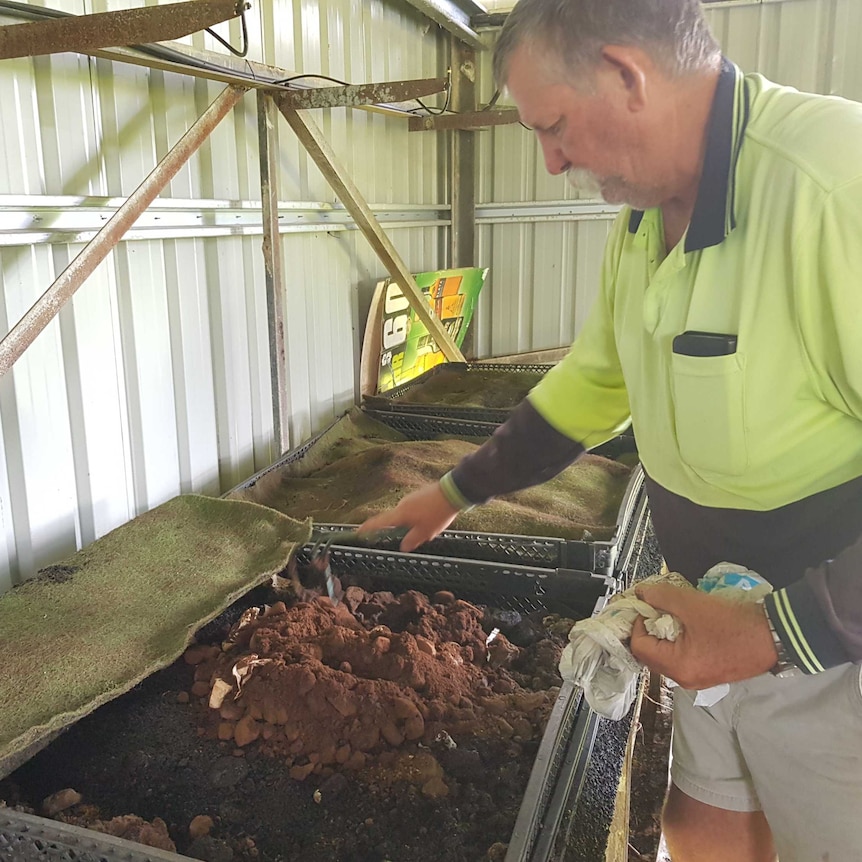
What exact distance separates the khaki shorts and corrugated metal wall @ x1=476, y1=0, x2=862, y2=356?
4.10m

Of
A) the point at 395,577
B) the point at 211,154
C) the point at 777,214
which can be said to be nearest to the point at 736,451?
the point at 777,214

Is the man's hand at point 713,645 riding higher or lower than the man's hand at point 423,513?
higher

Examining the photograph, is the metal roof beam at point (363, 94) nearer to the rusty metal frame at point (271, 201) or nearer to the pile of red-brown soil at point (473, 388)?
the rusty metal frame at point (271, 201)

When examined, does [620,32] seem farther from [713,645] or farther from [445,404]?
[445,404]

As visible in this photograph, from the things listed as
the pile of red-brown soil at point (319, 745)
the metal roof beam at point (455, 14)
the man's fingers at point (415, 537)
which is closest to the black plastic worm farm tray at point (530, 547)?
the pile of red-brown soil at point (319, 745)

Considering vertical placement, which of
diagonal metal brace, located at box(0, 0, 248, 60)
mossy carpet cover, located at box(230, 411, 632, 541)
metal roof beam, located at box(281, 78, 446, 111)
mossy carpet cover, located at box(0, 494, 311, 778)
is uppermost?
metal roof beam, located at box(281, 78, 446, 111)

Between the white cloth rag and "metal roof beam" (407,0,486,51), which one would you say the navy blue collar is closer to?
the white cloth rag

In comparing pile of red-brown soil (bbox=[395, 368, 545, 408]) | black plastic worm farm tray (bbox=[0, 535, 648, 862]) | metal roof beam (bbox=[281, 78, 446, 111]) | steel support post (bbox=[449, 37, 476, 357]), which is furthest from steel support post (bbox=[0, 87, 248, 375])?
steel support post (bbox=[449, 37, 476, 357])

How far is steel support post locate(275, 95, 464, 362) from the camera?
2857 millimetres

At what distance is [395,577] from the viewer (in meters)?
2.09

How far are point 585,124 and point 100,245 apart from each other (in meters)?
1.33

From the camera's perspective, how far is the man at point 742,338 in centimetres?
88

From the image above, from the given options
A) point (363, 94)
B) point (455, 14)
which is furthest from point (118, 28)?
point (455, 14)

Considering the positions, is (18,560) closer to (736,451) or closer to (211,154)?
(211,154)
